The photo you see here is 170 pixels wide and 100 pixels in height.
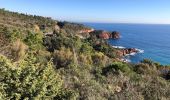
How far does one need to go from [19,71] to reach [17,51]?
74.1ft

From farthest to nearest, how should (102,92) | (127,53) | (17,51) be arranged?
(127,53), (17,51), (102,92)

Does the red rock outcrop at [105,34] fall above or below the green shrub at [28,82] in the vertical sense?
below

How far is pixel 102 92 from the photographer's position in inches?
585

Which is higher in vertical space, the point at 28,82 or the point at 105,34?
the point at 28,82

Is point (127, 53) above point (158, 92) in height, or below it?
below

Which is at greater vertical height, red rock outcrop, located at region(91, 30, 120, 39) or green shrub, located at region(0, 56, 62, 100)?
green shrub, located at region(0, 56, 62, 100)

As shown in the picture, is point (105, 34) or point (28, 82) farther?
point (105, 34)

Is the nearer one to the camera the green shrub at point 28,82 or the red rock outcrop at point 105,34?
the green shrub at point 28,82

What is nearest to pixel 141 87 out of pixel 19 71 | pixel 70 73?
pixel 70 73

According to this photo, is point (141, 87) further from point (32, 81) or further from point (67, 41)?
point (67, 41)

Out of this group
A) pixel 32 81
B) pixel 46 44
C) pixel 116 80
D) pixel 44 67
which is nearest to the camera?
pixel 32 81

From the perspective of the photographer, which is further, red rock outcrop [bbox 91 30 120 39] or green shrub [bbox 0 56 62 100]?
red rock outcrop [bbox 91 30 120 39]

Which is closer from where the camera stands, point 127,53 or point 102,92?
point 102,92

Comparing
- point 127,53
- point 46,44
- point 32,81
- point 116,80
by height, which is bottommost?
point 127,53
